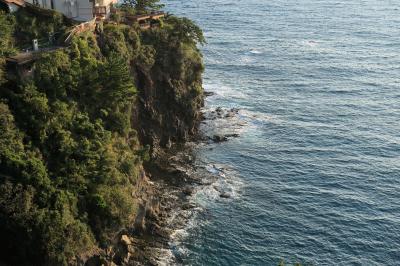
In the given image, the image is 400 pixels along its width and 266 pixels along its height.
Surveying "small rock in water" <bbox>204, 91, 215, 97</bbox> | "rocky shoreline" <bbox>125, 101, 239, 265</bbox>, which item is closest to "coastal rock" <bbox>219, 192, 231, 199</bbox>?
"rocky shoreline" <bbox>125, 101, 239, 265</bbox>

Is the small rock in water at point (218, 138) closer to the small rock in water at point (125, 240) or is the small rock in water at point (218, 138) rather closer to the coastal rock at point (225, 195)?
the coastal rock at point (225, 195)

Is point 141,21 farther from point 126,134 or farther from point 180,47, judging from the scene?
point 126,134

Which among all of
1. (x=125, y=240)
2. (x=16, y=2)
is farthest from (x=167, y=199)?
Answer: (x=16, y=2)

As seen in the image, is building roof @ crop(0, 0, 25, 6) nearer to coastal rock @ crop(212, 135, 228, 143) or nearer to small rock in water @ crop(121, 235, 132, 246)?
small rock in water @ crop(121, 235, 132, 246)

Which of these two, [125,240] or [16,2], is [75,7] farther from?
[125,240]

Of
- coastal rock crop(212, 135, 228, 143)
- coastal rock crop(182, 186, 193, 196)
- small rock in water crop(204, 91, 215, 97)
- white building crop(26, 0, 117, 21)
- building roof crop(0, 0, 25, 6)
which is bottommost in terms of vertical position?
coastal rock crop(182, 186, 193, 196)

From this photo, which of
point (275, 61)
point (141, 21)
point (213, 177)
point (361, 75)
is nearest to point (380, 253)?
point (213, 177)
